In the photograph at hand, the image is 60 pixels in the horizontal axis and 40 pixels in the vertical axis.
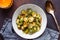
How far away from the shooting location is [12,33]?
44.1 inches

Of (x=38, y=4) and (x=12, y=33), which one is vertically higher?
(x=38, y=4)

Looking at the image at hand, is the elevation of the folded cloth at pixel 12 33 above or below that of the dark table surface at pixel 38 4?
below

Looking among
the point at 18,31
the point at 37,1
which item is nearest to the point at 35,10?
the point at 37,1

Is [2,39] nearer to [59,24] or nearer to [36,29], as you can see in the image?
[36,29]

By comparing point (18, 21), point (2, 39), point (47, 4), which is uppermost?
point (47, 4)

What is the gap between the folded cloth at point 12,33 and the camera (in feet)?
3.66

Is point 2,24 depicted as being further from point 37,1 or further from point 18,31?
point 37,1

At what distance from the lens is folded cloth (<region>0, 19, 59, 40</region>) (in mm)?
1116

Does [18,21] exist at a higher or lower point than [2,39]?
higher

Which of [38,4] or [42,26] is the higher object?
[38,4]

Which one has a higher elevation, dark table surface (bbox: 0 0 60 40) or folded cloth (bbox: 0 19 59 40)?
dark table surface (bbox: 0 0 60 40)

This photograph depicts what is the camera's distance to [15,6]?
1125mm

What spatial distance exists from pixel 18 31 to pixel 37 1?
0.20 m

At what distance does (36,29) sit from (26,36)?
0.07 metres
